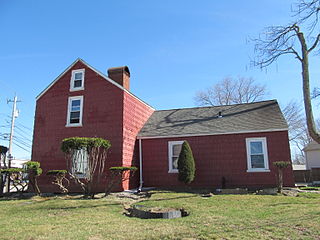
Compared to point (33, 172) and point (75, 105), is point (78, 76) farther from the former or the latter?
point (33, 172)

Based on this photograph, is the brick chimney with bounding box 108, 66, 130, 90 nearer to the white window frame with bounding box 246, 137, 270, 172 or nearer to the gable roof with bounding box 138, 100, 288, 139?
the gable roof with bounding box 138, 100, 288, 139

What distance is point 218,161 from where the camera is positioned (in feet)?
43.6

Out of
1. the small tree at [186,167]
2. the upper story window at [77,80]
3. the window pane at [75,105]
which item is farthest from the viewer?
the upper story window at [77,80]

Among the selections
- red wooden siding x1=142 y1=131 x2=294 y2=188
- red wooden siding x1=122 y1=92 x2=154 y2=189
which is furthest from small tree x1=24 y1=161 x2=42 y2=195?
red wooden siding x1=142 y1=131 x2=294 y2=188

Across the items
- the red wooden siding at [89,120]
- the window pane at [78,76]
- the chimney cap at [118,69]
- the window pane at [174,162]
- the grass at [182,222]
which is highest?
the chimney cap at [118,69]

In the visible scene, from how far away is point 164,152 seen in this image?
14.1m

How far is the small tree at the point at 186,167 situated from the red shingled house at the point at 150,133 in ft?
3.53

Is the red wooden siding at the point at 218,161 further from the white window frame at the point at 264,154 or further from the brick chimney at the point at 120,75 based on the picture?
the brick chimney at the point at 120,75

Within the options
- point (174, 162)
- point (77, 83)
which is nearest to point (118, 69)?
point (77, 83)

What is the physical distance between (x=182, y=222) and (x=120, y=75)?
34.7ft

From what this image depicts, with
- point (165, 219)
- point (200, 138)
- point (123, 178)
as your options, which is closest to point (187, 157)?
point (200, 138)

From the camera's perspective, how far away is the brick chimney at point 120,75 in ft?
48.9

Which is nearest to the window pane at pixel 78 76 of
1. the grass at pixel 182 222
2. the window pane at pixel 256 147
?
the grass at pixel 182 222

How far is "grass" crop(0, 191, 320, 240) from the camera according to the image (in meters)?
5.08
